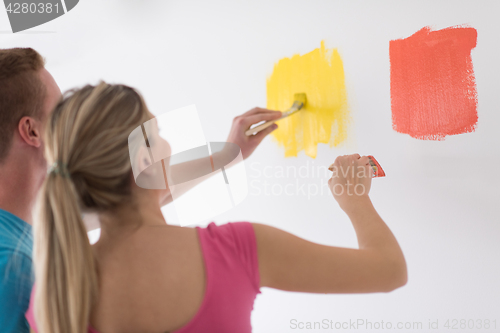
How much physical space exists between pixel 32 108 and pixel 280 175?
546 mm

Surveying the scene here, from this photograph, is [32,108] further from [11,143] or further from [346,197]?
[346,197]

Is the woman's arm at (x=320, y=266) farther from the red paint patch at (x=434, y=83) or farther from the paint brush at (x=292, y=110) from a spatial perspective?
the paint brush at (x=292, y=110)

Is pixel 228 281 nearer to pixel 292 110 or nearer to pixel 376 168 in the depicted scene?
pixel 376 168

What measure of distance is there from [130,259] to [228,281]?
0.14 m

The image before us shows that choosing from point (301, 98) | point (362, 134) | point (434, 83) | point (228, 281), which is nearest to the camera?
point (228, 281)

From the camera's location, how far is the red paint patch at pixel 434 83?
0.62 m

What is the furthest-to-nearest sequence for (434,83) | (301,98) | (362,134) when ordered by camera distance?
(301,98)
(362,134)
(434,83)

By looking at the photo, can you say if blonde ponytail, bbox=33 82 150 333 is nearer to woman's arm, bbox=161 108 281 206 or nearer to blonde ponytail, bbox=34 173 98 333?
blonde ponytail, bbox=34 173 98 333

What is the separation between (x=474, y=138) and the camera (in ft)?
2.05

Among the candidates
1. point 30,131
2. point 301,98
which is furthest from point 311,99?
point 30,131

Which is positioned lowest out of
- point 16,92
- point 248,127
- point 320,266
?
point 320,266

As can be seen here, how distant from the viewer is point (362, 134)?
30.3 inches

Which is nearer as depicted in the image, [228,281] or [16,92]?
[228,281]

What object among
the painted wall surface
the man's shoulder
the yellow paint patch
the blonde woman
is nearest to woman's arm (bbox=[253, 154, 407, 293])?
the blonde woman
